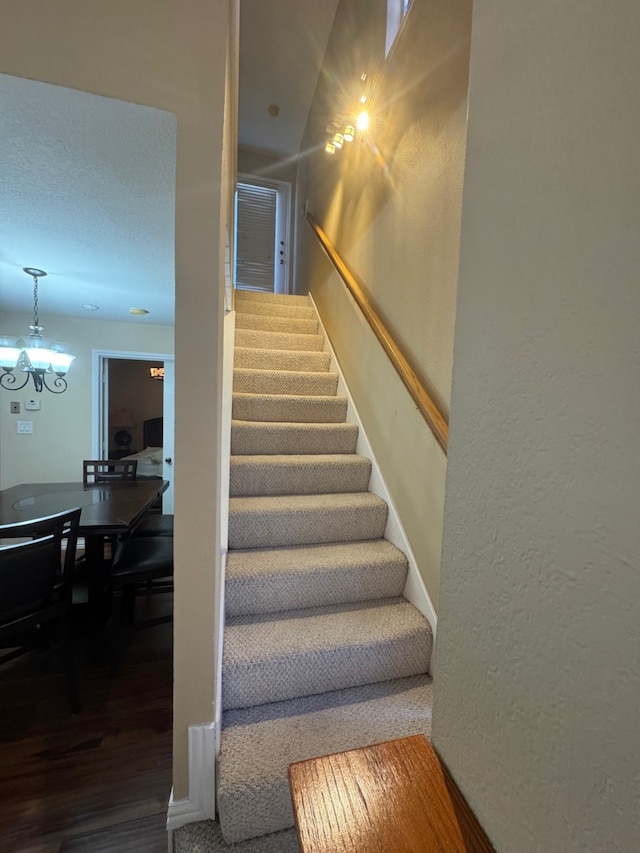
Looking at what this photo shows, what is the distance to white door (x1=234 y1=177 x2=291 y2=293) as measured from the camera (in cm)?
521

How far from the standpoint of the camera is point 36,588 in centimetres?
170

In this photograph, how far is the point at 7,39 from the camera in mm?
950

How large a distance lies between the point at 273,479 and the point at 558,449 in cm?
180

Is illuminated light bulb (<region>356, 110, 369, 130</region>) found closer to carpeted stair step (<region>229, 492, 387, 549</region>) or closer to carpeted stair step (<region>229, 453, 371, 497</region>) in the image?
carpeted stair step (<region>229, 453, 371, 497</region>)

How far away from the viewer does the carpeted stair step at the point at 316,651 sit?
4.45 ft

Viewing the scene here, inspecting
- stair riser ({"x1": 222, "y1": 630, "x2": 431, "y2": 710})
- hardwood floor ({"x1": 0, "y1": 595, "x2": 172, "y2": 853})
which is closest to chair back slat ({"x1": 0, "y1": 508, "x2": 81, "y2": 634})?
hardwood floor ({"x1": 0, "y1": 595, "x2": 172, "y2": 853})

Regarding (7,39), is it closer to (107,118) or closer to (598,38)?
(107,118)

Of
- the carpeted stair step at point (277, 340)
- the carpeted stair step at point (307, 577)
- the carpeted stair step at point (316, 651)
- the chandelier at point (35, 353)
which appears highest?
the carpeted stair step at point (277, 340)

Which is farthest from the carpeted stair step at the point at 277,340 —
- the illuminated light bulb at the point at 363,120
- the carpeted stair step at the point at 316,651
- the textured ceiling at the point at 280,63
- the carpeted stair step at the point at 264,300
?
the textured ceiling at the point at 280,63

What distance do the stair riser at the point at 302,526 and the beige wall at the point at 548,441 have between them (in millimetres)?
1387

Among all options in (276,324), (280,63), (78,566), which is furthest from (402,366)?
(280,63)

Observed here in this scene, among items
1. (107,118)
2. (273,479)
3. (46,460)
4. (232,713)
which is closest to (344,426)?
(273,479)

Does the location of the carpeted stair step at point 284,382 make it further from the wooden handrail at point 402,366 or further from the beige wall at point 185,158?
the beige wall at point 185,158

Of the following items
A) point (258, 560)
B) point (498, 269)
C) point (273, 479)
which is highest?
point (498, 269)
